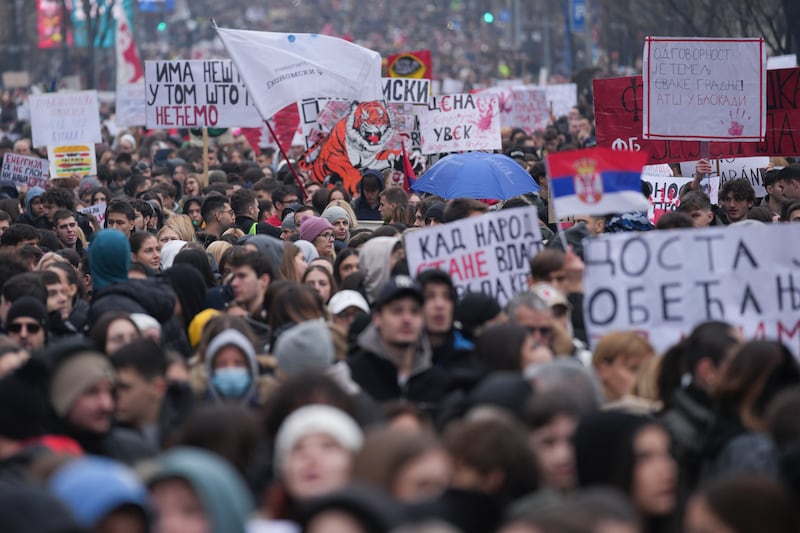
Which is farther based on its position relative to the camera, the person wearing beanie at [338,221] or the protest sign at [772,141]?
the protest sign at [772,141]

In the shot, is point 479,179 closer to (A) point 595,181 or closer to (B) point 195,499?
(A) point 595,181

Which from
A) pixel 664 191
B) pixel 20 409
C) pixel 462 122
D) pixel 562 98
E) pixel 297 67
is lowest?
pixel 20 409

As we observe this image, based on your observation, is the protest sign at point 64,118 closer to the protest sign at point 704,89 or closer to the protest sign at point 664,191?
the protest sign at point 664,191

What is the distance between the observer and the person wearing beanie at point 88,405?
5.95 metres

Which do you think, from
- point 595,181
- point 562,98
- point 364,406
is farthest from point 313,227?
point 562,98

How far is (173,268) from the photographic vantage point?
9.24 meters

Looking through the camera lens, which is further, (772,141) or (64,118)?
(64,118)

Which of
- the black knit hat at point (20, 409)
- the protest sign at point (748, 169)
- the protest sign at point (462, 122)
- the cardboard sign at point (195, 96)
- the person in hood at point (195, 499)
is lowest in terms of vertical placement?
the person in hood at point (195, 499)

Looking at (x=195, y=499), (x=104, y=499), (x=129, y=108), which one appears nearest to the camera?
(x=104, y=499)

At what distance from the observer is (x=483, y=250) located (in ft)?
29.2

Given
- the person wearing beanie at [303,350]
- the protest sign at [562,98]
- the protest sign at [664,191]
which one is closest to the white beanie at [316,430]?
the person wearing beanie at [303,350]

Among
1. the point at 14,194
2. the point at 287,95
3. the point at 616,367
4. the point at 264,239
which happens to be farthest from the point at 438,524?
the point at 14,194

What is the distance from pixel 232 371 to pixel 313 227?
16.8 ft

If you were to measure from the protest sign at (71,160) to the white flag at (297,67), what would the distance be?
5.93m
